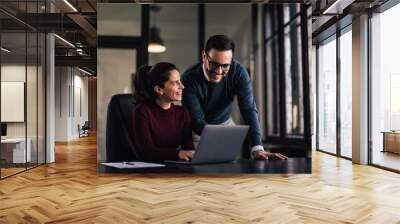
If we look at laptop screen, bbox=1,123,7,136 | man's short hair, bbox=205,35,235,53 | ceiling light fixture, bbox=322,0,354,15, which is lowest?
laptop screen, bbox=1,123,7,136

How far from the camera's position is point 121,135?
6.14 m

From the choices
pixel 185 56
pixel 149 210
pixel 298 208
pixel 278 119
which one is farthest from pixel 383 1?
pixel 149 210

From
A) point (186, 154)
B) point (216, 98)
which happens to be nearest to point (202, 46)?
point (216, 98)

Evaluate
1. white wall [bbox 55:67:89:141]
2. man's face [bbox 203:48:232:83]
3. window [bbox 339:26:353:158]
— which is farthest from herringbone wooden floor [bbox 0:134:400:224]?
white wall [bbox 55:67:89:141]

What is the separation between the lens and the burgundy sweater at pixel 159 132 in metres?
6.07

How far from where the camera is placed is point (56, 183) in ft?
19.2

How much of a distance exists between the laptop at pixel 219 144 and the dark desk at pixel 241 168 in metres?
0.10

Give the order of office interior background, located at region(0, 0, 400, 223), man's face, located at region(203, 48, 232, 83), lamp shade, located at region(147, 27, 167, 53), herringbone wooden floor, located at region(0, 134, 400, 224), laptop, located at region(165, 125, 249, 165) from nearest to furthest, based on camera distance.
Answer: herringbone wooden floor, located at region(0, 134, 400, 224), office interior background, located at region(0, 0, 400, 223), laptop, located at region(165, 125, 249, 165), man's face, located at region(203, 48, 232, 83), lamp shade, located at region(147, 27, 167, 53)

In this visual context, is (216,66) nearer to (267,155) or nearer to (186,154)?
(186,154)

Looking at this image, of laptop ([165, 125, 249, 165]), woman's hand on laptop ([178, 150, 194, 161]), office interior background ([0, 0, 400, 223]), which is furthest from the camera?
woman's hand on laptop ([178, 150, 194, 161])

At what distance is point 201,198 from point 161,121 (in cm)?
167

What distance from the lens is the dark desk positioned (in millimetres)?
6084

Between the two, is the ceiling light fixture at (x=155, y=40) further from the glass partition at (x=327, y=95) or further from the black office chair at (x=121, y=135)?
the glass partition at (x=327, y=95)

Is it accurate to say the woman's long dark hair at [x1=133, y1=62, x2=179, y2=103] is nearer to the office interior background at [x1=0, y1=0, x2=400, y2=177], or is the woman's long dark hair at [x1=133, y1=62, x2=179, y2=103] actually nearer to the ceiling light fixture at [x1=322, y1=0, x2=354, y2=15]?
the office interior background at [x1=0, y1=0, x2=400, y2=177]
